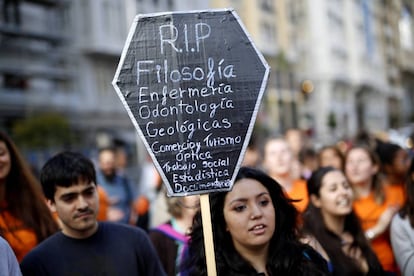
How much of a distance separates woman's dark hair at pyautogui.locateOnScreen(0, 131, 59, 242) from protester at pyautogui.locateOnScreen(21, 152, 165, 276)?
17.3 inches

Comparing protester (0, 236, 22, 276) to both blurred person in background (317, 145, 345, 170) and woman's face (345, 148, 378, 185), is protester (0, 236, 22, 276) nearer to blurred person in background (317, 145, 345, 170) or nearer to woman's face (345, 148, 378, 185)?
woman's face (345, 148, 378, 185)

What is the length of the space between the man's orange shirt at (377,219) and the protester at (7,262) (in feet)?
8.56

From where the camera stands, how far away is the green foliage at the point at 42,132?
24844mm

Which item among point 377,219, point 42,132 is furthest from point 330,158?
point 42,132

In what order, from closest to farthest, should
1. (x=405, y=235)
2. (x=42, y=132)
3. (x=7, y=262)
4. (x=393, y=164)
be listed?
1. (x=7, y=262)
2. (x=405, y=235)
3. (x=393, y=164)
4. (x=42, y=132)

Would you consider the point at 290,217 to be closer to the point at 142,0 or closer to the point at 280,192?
the point at 280,192

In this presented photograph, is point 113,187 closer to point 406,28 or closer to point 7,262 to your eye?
point 7,262

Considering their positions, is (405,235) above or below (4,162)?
below

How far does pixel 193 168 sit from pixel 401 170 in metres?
3.61

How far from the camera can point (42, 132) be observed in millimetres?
25250

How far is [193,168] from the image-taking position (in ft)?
8.45

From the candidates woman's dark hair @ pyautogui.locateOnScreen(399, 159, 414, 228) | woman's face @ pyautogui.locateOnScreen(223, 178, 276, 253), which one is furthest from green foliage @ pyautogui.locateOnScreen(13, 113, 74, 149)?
woman's face @ pyautogui.locateOnScreen(223, 178, 276, 253)

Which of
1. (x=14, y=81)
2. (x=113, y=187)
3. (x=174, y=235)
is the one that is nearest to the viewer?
(x=174, y=235)

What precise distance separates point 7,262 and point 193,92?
3.38 ft
